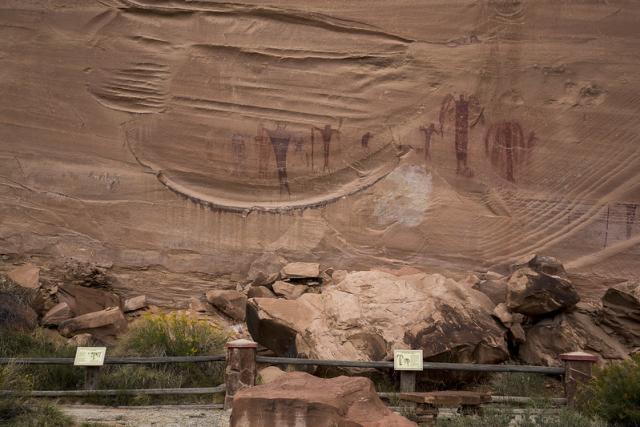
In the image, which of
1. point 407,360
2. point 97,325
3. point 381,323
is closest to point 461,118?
point 381,323

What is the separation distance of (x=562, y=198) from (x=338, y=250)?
8.31 ft

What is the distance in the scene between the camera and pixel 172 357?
25.6 ft

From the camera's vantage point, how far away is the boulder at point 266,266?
384 inches

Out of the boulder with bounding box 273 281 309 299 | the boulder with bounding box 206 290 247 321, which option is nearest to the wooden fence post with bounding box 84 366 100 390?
the boulder with bounding box 206 290 247 321

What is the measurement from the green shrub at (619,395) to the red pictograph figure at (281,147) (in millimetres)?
4392

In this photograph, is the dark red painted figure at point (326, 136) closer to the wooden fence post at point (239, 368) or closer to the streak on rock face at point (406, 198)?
the streak on rock face at point (406, 198)

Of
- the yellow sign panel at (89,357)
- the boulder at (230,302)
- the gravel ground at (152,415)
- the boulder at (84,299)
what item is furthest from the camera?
the boulder at (230,302)

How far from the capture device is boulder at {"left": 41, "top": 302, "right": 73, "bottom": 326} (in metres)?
9.25

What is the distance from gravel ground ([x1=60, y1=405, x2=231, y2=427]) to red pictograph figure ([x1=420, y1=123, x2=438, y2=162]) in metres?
3.98

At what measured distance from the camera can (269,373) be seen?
318 inches

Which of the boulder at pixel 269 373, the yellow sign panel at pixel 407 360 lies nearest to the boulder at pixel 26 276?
the boulder at pixel 269 373

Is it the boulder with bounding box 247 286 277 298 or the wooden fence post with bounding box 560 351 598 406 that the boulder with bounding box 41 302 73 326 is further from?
the wooden fence post with bounding box 560 351 598 406

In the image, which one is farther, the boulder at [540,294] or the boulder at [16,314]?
the boulder at [16,314]

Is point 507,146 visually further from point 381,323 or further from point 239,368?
point 239,368
